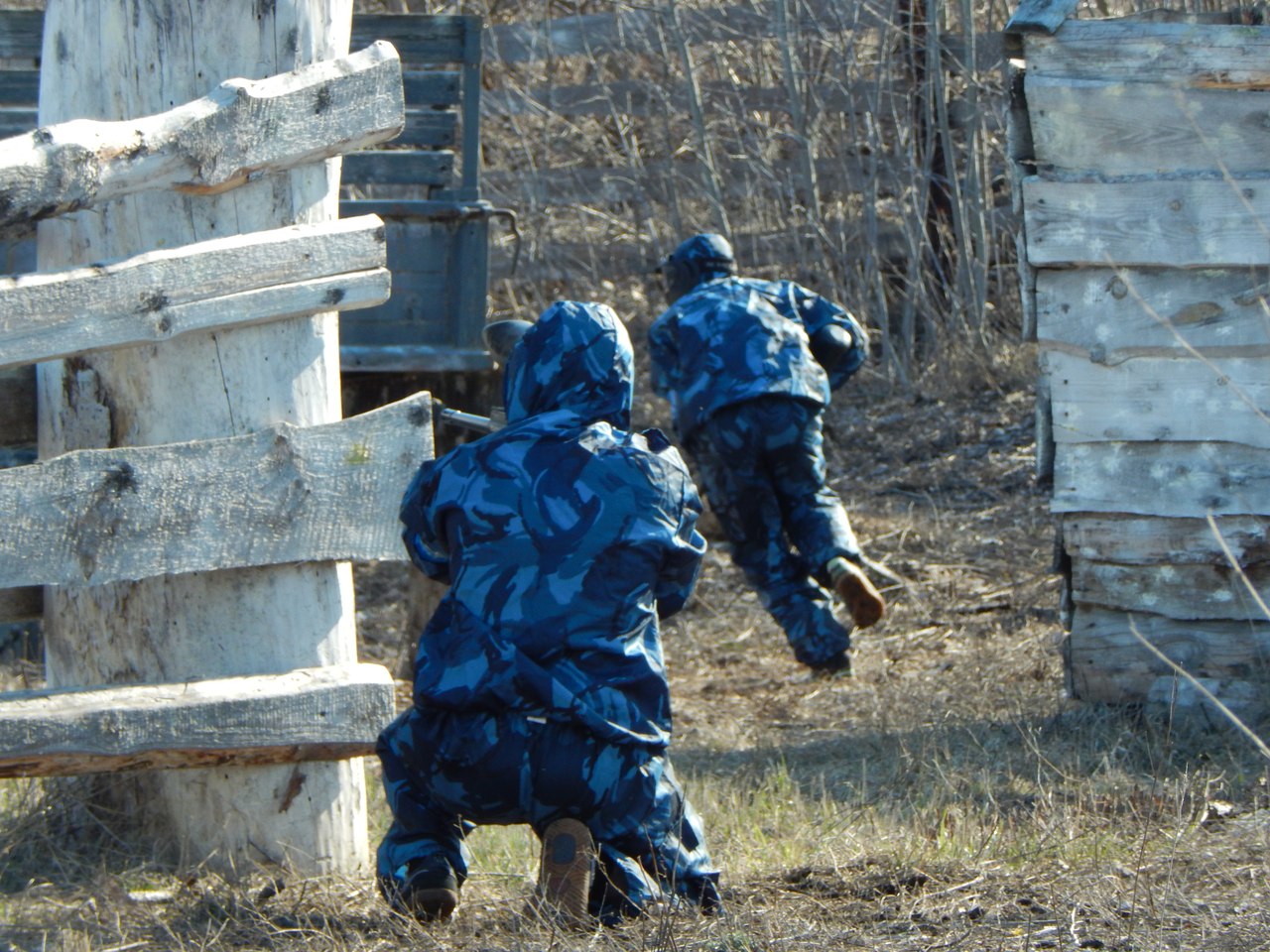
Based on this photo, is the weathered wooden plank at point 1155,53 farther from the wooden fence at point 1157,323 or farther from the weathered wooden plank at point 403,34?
the weathered wooden plank at point 403,34

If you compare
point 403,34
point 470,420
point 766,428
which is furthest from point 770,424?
point 470,420

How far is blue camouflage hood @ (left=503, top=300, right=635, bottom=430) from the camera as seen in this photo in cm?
343

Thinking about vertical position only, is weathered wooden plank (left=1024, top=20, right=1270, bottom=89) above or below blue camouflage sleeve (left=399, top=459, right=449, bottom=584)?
above

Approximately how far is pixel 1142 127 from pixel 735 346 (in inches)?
87.4

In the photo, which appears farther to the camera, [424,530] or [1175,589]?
[1175,589]

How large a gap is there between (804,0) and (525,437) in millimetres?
8009

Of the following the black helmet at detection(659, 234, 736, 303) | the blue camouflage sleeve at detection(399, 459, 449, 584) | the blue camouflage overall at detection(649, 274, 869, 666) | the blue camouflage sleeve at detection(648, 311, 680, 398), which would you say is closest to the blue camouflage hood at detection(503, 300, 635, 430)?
the blue camouflage sleeve at detection(399, 459, 449, 584)

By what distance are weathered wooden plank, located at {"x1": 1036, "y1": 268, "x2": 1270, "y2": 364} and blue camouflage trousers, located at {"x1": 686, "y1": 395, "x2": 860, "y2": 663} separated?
182 centimetres

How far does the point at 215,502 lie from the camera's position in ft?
11.8

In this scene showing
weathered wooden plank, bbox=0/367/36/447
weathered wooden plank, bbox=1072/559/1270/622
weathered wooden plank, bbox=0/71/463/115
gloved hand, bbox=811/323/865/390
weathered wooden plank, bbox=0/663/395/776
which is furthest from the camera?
gloved hand, bbox=811/323/865/390

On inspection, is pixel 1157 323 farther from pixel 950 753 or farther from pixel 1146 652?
pixel 950 753

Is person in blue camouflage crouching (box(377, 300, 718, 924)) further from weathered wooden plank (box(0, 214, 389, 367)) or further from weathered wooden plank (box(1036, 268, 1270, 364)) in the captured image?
weathered wooden plank (box(1036, 268, 1270, 364))

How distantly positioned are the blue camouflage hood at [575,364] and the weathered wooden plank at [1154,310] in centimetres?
211

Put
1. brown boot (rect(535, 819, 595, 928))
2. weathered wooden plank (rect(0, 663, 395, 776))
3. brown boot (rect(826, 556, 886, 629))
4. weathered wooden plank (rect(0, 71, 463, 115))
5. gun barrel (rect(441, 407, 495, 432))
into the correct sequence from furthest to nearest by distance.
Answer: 1. weathered wooden plank (rect(0, 71, 463, 115))
2. brown boot (rect(826, 556, 886, 629))
3. gun barrel (rect(441, 407, 495, 432))
4. weathered wooden plank (rect(0, 663, 395, 776))
5. brown boot (rect(535, 819, 595, 928))
